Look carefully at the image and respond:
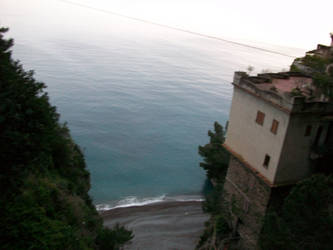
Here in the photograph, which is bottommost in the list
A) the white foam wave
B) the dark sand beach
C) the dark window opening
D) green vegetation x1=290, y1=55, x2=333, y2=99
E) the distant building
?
the white foam wave

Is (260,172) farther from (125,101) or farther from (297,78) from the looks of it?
(125,101)

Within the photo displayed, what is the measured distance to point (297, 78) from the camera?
24.5m

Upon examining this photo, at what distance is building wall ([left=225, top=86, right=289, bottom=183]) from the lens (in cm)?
1883

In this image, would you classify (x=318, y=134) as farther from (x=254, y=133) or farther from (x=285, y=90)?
(x=254, y=133)


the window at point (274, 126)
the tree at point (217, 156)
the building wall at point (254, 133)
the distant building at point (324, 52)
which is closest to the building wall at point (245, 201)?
the building wall at point (254, 133)

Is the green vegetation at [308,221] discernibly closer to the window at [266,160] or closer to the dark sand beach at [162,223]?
the window at [266,160]

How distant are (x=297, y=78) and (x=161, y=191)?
89.6 feet

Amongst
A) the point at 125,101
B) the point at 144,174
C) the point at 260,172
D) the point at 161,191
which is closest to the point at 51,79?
the point at 125,101

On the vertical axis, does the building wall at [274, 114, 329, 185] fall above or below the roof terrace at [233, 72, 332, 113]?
below

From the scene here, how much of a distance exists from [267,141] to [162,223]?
794 inches

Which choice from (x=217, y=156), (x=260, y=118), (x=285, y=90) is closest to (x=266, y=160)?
(x=260, y=118)

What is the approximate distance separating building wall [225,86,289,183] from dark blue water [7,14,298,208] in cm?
2374

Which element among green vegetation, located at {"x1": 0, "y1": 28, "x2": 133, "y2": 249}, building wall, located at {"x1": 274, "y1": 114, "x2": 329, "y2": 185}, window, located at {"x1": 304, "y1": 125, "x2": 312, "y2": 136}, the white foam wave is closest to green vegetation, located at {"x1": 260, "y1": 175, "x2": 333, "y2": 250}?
building wall, located at {"x1": 274, "y1": 114, "x2": 329, "y2": 185}

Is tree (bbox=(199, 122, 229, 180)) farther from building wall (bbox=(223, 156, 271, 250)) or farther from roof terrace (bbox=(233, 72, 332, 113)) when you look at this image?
roof terrace (bbox=(233, 72, 332, 113))
